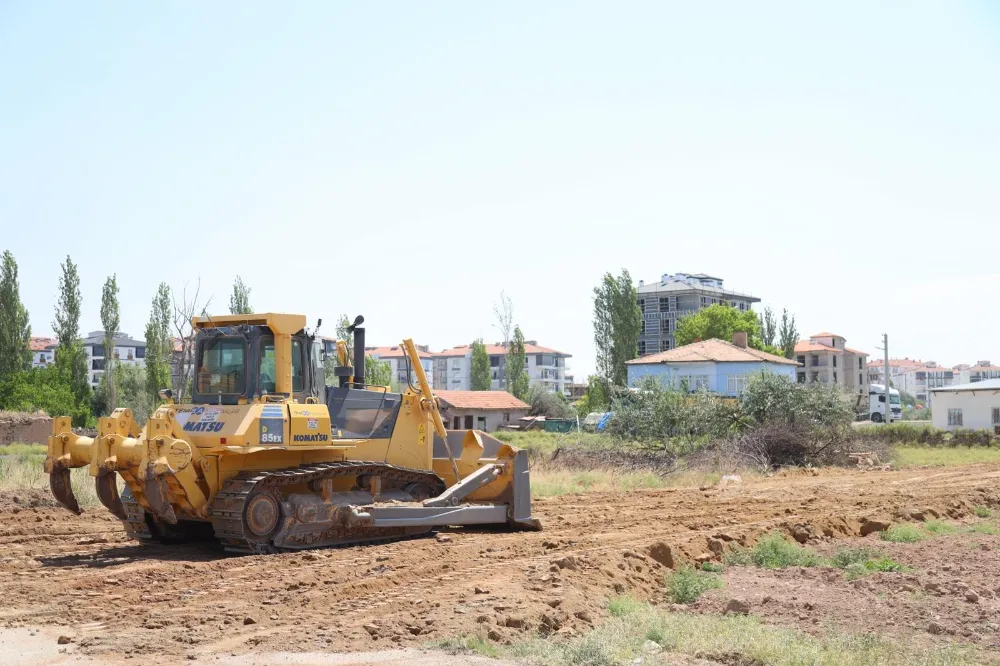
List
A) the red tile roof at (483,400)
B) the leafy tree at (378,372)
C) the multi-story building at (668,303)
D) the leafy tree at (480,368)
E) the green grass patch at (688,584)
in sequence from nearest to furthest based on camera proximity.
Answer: the green grass patch at (688,584), the leafy tree at (378,372), the red tile roof at (483,400), the leafy tree at (480,368), the multi-story building at (668,303)

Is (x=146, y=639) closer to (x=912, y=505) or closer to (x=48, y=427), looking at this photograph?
(x=912, y=505)

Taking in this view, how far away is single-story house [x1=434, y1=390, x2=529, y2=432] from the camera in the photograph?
64000mm

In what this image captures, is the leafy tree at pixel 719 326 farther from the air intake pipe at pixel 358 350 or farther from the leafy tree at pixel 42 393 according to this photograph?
the air intake pipe at pixel 358 350

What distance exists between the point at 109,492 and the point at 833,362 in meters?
112

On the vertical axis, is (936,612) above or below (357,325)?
below

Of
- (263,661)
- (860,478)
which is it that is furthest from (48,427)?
(263,661)

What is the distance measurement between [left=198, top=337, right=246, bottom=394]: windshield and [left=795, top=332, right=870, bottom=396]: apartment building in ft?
347

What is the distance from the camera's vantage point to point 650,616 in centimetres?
903

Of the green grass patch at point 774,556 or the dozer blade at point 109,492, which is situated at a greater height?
the dozer blade at point 109,492

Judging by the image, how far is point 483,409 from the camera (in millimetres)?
65062

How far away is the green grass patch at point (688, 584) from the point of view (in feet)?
34.0

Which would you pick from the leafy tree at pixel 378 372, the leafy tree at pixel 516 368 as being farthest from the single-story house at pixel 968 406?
the leafy tree at pixel 378 372

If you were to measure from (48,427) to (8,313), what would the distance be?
1877 centimetres

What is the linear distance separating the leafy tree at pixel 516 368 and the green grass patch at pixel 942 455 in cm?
3607
